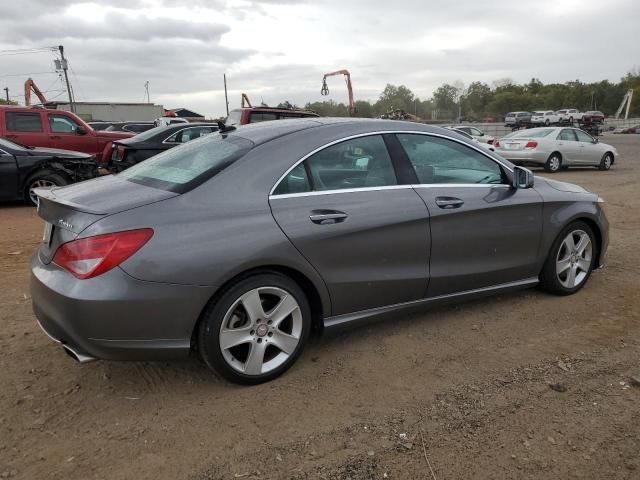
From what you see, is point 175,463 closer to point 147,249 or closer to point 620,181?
point 147,249

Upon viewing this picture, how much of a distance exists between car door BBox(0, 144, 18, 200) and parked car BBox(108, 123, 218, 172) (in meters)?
2.26

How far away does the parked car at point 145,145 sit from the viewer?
1106cm

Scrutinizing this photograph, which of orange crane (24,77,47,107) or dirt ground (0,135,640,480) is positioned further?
orange crane (24,77,47,107)

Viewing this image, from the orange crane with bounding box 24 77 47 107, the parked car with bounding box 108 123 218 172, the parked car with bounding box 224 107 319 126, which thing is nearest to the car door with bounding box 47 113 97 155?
the parked car with bounding box 108 123 218 172

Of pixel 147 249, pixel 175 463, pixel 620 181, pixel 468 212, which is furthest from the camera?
pixel 620 181

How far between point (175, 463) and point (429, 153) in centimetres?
264

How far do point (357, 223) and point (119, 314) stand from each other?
1.51 m

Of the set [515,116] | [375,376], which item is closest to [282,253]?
[375,376]

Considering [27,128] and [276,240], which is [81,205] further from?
[27,128]

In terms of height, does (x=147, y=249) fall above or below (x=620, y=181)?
above

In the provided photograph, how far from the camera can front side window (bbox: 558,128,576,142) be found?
15820mm

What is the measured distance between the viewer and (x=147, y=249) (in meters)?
2.78

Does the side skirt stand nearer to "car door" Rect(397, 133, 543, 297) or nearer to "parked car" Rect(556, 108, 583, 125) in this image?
"car door" Rect(397, 133, 543, 297)

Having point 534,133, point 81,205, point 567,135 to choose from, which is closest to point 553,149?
point 534,133
